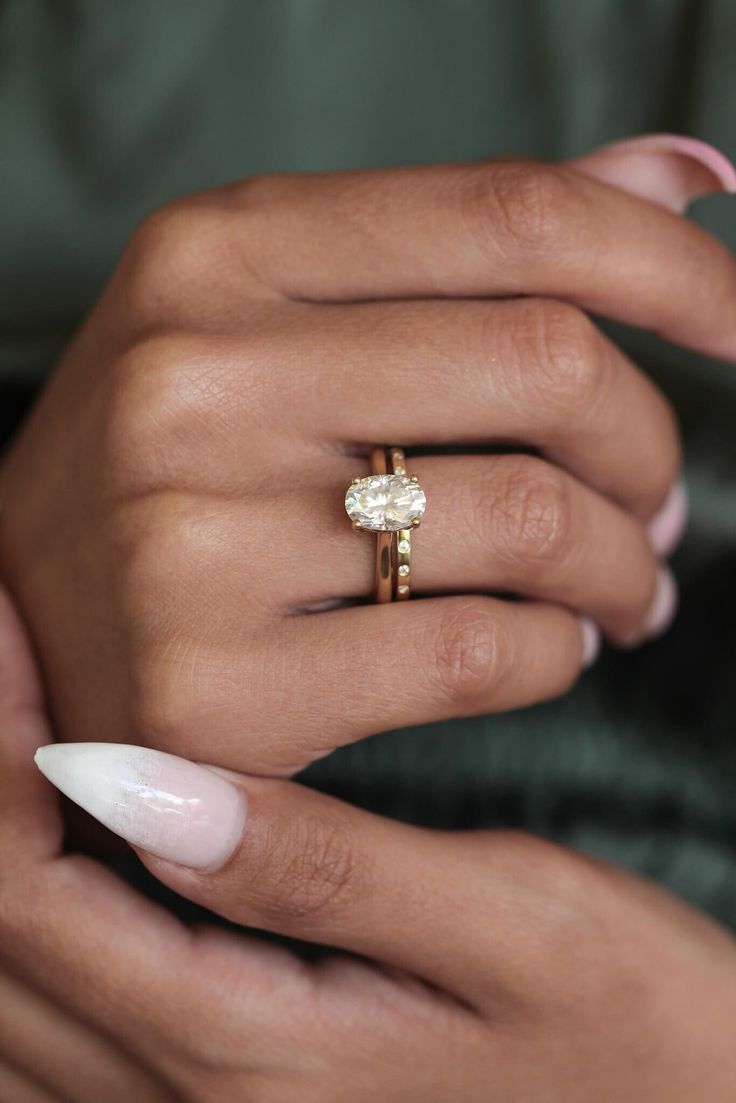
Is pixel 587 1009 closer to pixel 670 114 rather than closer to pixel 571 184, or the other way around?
pixel 571 184

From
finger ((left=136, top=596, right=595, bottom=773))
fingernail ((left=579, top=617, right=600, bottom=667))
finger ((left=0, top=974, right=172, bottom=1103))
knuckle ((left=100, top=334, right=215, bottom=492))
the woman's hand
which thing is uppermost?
knuckle ((left=100, top=334, right=215, bottom=492))

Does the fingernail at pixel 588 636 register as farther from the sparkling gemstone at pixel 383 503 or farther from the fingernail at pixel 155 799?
the fingernail at pixel 155 799

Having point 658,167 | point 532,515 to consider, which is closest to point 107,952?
point 532,515

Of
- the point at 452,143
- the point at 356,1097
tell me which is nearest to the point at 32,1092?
the point at 356,1097

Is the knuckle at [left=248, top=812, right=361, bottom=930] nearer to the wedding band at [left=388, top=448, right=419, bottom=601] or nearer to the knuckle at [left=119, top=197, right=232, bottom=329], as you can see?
the wedding band at [left=388, top=448, right=419, bottom=601]

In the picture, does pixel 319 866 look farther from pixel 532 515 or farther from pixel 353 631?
pixel 532 515

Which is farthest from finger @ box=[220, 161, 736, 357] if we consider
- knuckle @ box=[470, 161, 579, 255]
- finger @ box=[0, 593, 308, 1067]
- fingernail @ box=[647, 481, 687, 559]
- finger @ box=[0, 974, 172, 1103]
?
finger @ box=[0, 974, 172, 1103]

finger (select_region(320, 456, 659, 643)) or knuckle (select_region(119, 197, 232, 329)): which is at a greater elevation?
knuckle (select_region(119, 197, 232, 329))
